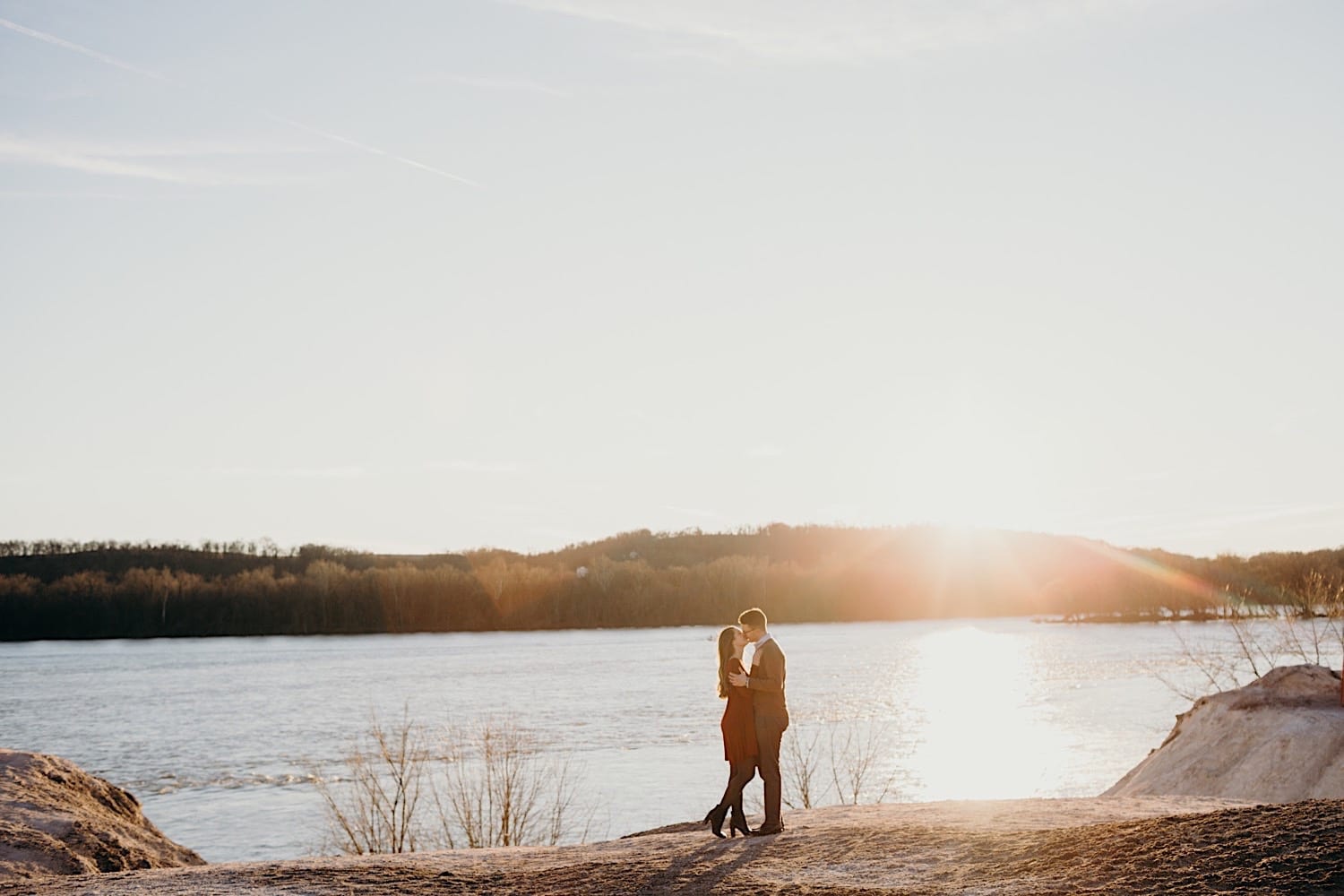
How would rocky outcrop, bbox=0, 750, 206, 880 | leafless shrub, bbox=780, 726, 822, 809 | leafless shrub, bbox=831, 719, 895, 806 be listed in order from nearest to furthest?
rocky outcrop, bbox=0, 750, 206, 880 → leafless shrub, bbox=780, 726, 822, 809 → leafless shrub, bbox=831, 719, 895, 806

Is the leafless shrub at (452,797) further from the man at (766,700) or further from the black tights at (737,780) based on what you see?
the man at (766,700)

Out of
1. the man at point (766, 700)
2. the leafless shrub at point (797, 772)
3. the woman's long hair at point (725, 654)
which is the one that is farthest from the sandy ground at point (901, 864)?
the leafless shrub at point (797, 772)

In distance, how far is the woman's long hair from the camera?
456 inches

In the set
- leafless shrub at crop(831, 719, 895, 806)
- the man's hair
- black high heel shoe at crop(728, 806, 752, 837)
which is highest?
the man's hair

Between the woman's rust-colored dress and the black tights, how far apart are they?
2 centimetres

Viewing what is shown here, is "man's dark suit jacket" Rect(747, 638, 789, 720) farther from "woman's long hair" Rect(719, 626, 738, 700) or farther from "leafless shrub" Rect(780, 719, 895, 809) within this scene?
"leafless shrub" Rect(780, 719, 895, 809)

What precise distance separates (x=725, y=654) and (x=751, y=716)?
65cm

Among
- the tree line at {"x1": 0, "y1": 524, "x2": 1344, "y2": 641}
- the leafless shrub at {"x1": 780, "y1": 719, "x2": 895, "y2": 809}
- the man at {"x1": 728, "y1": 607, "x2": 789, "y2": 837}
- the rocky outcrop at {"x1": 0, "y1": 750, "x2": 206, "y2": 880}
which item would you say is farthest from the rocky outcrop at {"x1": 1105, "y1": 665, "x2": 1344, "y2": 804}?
the tree line at {"x1": 0, "y1": 524, "x2": 1344, "y2": 641}

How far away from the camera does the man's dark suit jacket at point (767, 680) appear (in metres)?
11.5

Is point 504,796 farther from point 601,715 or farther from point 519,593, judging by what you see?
point 519,593

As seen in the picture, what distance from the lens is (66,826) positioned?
1152 cm

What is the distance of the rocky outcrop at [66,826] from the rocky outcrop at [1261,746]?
11384 millimetres

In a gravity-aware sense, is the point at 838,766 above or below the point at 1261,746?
below

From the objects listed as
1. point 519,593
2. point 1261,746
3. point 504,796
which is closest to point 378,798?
point 504,796
